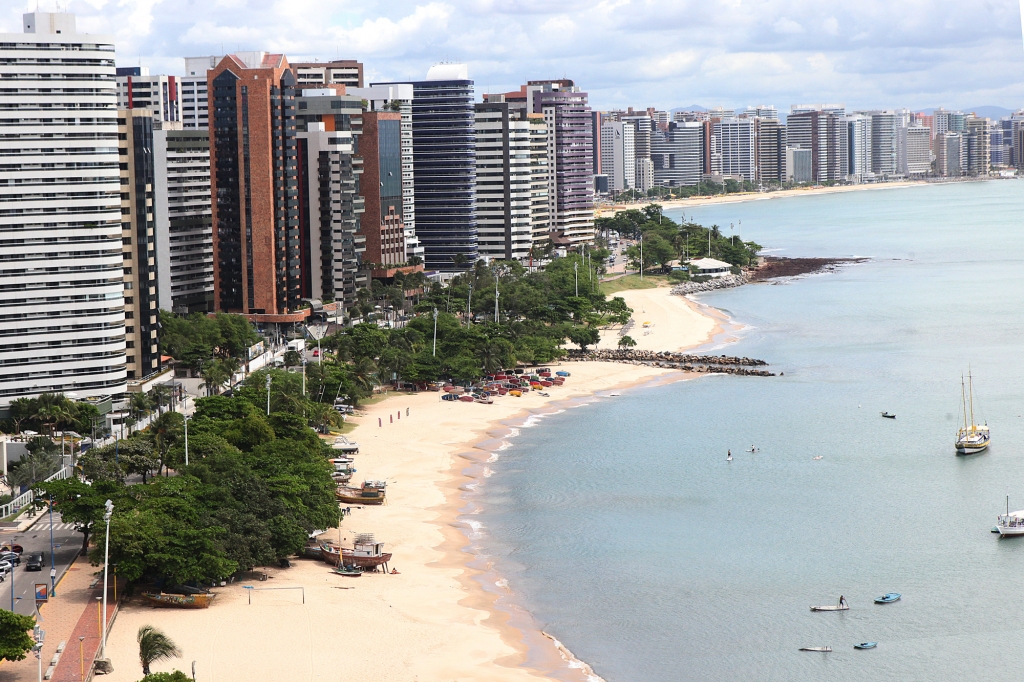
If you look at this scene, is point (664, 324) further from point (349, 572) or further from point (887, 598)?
point (349, 572)

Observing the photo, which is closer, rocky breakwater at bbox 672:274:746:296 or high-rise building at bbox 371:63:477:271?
high-rise building at bbox 371:63:477:271

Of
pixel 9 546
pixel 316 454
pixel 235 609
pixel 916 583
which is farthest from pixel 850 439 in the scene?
pixel 9 546

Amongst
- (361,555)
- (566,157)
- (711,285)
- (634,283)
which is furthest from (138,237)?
(566,157)

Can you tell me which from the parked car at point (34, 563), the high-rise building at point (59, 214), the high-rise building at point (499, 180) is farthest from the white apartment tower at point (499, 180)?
the parked car at point (34, 563)

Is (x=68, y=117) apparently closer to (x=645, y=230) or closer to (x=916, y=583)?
(x=916, y=583)

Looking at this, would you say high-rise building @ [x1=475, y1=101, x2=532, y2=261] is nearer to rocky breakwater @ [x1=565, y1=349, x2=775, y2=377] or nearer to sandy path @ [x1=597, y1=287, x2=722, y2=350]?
sandy path @ [x1=597, y1=287, x2=722, y2=350]

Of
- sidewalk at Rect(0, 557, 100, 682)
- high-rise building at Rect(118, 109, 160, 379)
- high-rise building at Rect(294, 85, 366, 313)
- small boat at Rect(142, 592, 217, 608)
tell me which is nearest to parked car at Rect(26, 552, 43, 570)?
sidewalk at Rect(0, 557, 100, 682)
